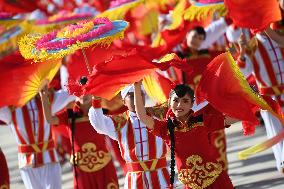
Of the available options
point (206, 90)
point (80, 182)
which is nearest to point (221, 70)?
point (206, 90)

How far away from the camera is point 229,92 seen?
6.71 meters

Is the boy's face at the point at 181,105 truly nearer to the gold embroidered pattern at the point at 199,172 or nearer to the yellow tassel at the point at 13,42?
the gold embroidered pattern at the point at 199,172

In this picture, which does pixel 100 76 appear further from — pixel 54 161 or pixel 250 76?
pixel 250 76

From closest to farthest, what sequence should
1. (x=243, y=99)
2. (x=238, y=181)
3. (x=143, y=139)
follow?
(x=243, y=99) → (x=143, y=139) → (x=238, y=181)

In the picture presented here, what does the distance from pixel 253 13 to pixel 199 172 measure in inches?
88.3

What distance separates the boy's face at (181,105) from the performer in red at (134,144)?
2.21ft

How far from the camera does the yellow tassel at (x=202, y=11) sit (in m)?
10.4

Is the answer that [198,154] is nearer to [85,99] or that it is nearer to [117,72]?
[117,72]

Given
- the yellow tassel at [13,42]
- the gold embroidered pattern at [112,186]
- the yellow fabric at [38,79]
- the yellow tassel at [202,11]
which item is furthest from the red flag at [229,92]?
the yellow tassel at [202,11]

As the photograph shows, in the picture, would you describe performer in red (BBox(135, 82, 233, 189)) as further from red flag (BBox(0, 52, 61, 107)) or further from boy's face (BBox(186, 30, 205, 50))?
boy's face (BBox(186, 30, 205, 50))

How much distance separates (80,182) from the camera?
880cm

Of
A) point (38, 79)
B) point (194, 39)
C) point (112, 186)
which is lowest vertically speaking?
point (112, 186)

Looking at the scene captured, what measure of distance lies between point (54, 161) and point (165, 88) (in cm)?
181

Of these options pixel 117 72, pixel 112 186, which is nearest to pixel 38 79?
pixel 112 186
